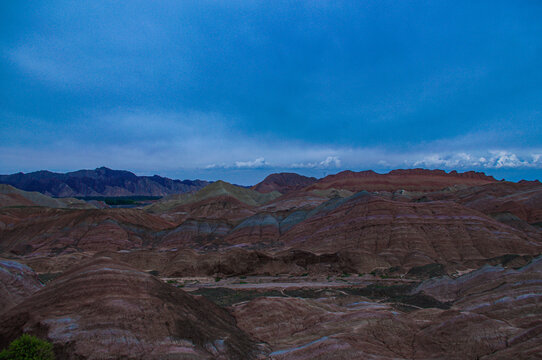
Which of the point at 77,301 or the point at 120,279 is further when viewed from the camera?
the point at 120,279

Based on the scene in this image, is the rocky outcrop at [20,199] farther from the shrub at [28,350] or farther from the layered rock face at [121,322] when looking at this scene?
the shrub at [28,350]

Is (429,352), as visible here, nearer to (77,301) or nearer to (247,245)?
(77,301)

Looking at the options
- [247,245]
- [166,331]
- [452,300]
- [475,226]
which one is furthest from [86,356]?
[247,245]

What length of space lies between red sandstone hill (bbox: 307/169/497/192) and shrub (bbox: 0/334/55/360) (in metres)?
130

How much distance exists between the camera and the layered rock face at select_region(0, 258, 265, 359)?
8141mm

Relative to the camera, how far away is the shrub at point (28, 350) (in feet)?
23.4

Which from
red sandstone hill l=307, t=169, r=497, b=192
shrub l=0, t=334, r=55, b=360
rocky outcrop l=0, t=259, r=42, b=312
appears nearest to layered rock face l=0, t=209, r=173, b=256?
rocky outcrop l=0, t=259, r=42, b=312

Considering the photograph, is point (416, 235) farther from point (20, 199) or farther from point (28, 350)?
point (20, 199)

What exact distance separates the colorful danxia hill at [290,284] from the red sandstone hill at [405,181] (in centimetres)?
5122

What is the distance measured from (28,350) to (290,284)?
24479 millimetres

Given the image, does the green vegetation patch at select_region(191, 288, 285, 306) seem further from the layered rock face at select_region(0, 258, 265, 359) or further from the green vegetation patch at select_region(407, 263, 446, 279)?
the green vegetation patch at select_region(407, 263, 446, 279)

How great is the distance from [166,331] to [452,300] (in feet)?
59.7

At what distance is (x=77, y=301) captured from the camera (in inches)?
373

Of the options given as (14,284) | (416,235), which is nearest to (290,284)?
(416,235)
